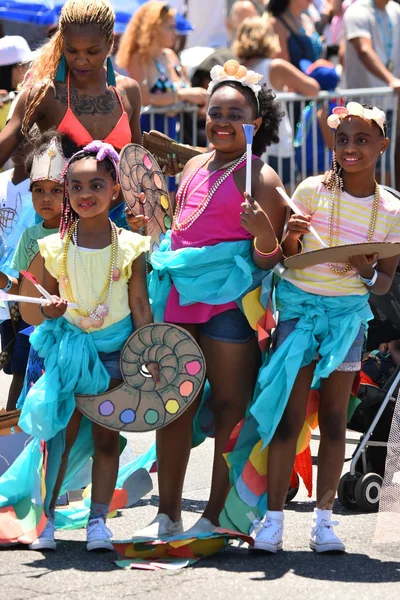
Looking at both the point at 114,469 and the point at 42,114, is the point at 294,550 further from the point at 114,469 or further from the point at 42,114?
the point at 42,114

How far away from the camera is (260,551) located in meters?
4.50

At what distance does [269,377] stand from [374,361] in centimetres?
147

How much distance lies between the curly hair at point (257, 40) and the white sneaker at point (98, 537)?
201 inches

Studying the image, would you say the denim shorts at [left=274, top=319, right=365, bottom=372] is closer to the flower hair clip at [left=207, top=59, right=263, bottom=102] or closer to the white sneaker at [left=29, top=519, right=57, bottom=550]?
the flower hair clip at [left=207, top=59, right=263, bottom=102]

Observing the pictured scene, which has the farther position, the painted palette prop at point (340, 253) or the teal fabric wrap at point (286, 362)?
the teal fabric wrap at point (286, 362)

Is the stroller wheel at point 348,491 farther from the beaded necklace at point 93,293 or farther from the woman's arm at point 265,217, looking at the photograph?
the beaded necklace at point 93,293

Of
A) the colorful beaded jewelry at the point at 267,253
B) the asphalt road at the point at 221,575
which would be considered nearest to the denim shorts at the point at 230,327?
the colorful beaded jewelry at the point at 267,253

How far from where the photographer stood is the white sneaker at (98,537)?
446cm

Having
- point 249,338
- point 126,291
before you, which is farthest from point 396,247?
point 126,291

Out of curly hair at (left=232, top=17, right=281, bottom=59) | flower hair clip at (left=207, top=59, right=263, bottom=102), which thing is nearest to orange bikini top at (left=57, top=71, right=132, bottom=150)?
flower hair clip at (left=207, top=59, right=263, bottom=102)

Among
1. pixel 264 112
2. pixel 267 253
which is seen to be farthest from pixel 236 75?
pixel 267 253

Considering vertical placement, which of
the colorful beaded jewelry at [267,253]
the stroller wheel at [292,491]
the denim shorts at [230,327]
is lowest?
the stroller wheel at [292,491]

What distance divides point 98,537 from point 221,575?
51cm

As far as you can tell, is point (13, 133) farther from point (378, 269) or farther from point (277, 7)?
point (277, 7)
